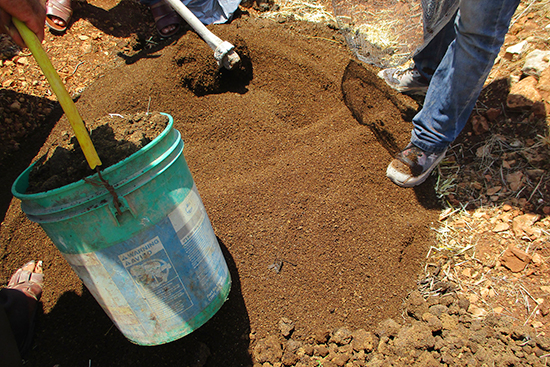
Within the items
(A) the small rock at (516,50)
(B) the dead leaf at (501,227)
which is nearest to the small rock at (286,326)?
(B) the dead leaf at (501,227)

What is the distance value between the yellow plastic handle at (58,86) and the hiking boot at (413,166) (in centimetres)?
185

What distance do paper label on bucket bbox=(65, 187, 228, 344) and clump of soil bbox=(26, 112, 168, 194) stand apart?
0.95 feet

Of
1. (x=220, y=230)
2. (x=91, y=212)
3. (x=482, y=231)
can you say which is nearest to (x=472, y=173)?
(x=482, y=231)

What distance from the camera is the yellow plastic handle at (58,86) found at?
1.02 metres

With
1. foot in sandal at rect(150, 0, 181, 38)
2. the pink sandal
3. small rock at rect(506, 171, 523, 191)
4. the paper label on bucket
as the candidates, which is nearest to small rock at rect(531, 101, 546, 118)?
small rock at rect(506, 171, 523, 191)

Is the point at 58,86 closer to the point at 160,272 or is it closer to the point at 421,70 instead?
the point at 160,272

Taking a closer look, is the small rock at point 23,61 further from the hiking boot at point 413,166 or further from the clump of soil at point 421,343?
the hiking boot at point 413,166

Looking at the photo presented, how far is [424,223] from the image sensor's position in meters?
2.09

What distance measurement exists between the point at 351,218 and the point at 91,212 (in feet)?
4.92

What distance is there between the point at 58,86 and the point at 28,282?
1553 mm

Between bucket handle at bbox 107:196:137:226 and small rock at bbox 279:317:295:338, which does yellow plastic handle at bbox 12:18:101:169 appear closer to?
bucket handle at bbox 107:196:137:226

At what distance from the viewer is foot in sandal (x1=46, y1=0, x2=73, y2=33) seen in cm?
315

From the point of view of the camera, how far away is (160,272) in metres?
1.27

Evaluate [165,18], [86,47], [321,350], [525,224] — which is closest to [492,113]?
[525,224]
